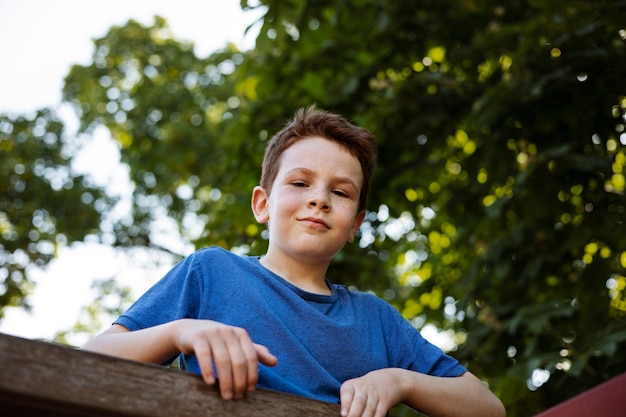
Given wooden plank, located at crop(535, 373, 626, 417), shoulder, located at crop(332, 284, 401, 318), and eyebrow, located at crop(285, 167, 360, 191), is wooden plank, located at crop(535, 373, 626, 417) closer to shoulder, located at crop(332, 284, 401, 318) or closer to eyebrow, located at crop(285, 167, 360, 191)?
shoulder, located at crop(332, 284, 401, 318)

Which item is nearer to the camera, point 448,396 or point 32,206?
point 448,396

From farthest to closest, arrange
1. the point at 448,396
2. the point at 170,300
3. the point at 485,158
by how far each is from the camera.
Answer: the point at 485,158
the point at 448,396
the point at 170,300

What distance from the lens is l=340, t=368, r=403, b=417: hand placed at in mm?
1379

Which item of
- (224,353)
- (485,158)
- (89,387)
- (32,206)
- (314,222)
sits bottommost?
(89,387)

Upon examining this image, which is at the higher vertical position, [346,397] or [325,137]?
[325,137]

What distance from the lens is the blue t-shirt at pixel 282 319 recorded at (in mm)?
1539

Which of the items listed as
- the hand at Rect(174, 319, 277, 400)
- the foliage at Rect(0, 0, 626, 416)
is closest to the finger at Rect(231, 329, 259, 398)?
the hand at Rect(174, 319, 277, 400)

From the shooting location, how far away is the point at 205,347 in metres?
1.24

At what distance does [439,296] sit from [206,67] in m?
7.46

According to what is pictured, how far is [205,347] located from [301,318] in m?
0.43

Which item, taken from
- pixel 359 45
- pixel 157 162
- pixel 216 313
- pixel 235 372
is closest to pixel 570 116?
pixel 359 45

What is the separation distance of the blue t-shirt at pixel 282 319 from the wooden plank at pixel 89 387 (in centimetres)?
41

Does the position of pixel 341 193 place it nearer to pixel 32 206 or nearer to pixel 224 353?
pixel 224 353

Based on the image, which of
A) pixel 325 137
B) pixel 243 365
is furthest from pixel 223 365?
pixel 325 137
